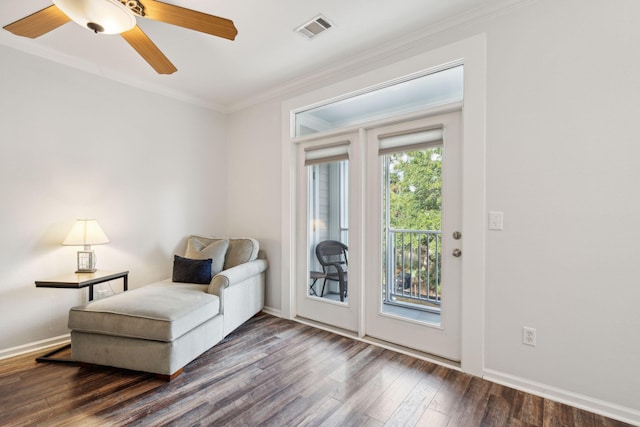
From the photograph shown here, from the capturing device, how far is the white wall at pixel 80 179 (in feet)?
8.40

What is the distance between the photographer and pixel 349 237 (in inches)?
119

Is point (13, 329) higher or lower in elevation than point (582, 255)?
lower

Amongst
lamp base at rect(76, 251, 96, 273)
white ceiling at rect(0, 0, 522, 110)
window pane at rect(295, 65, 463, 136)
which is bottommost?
lamp base at rect(76, 251, 96, 273)

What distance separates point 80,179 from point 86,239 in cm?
65

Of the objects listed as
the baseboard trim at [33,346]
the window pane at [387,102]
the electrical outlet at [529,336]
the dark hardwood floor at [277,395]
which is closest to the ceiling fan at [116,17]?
the window pane at [387,102]

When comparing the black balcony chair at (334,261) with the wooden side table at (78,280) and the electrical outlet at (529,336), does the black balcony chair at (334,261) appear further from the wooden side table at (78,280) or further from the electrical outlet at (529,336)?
the wooden side table at (78,280)

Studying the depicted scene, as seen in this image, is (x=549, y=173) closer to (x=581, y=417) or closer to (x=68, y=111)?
(x=581, y=417)

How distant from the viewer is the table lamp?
2652mm

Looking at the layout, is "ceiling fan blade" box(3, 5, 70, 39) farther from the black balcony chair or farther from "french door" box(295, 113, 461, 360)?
the black balcony chair

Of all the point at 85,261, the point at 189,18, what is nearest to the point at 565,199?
the point at 189,18

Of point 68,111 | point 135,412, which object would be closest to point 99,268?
point 68,111

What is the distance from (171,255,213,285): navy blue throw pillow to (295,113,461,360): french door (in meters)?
0.98

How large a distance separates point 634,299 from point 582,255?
0.32m

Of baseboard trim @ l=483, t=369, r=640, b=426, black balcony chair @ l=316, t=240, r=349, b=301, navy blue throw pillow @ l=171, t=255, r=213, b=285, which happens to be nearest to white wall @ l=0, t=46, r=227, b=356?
navy blue throw pillow @ l=171, t=255, r=213, b=285
